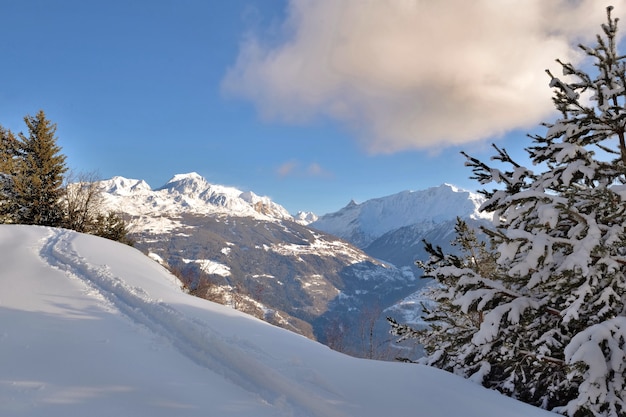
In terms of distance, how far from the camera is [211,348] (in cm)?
720

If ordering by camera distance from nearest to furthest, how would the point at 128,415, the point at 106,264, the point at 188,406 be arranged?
the point at 128,415, the point at 188,406, the point at 106,264

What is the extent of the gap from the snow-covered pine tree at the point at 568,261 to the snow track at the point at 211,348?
2.97m

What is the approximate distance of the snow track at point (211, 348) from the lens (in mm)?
5738

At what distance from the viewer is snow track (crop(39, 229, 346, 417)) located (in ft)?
18.8

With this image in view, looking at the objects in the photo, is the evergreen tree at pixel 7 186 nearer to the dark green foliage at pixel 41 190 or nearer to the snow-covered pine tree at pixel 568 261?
the dark green foliage at pixel 41 190

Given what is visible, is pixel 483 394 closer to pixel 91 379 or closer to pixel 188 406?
pixel 188 406

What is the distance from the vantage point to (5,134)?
28.9 metres

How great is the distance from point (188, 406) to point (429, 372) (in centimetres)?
487

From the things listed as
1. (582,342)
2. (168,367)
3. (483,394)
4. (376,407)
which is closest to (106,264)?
(168,367)

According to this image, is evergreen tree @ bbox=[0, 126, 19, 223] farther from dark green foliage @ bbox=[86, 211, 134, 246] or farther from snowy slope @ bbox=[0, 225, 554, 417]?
snowy slope @ bbox=[0, 225, 554, 417]

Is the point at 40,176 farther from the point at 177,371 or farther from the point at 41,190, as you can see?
the point at 177,371

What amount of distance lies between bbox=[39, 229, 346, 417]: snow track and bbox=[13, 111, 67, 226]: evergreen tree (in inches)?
797

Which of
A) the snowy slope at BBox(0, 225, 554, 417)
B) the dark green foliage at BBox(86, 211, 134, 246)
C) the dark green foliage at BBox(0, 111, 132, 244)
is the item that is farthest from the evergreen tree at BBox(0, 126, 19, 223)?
the snowy slope at BBox(0, 225, 554, 417)

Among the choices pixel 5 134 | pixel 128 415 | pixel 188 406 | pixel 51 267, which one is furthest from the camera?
pixel 5 134
